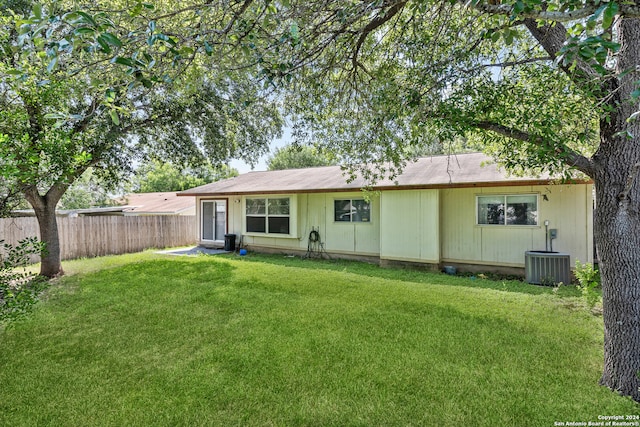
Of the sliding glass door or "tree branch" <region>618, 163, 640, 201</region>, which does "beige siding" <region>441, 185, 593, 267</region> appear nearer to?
"tree branch" <region>618, 163, 640, 201</region>

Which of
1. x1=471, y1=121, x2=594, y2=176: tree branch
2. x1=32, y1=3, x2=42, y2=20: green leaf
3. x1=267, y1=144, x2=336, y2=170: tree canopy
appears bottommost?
x1=471, y1=121, x2=594, y2=176: tree branch

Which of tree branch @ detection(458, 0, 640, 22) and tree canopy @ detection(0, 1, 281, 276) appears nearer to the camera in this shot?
tree branch @ detection(458, 0, 640, 22)

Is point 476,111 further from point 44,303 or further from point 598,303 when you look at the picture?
point 44,303

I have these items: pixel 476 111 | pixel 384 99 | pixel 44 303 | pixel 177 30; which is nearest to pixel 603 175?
pixel 476 111

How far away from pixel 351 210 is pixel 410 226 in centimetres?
237

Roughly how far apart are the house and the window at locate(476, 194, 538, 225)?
22 mm

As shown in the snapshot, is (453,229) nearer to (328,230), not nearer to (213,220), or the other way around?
(328,230)

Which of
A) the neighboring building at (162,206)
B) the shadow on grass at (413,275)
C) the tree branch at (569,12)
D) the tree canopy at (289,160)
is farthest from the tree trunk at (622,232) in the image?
the tree canopy at (289,160)

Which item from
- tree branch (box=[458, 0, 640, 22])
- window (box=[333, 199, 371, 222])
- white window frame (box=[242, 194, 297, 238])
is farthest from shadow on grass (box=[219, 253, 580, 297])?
tree branch (box=[458, 0, 640, 22])

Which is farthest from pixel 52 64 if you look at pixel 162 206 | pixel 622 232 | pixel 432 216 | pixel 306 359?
pixel 162 206

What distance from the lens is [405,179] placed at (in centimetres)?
962

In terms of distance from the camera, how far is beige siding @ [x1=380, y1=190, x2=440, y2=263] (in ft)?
29.3

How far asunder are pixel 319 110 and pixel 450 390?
4619mm

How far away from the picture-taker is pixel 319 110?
580 cm
